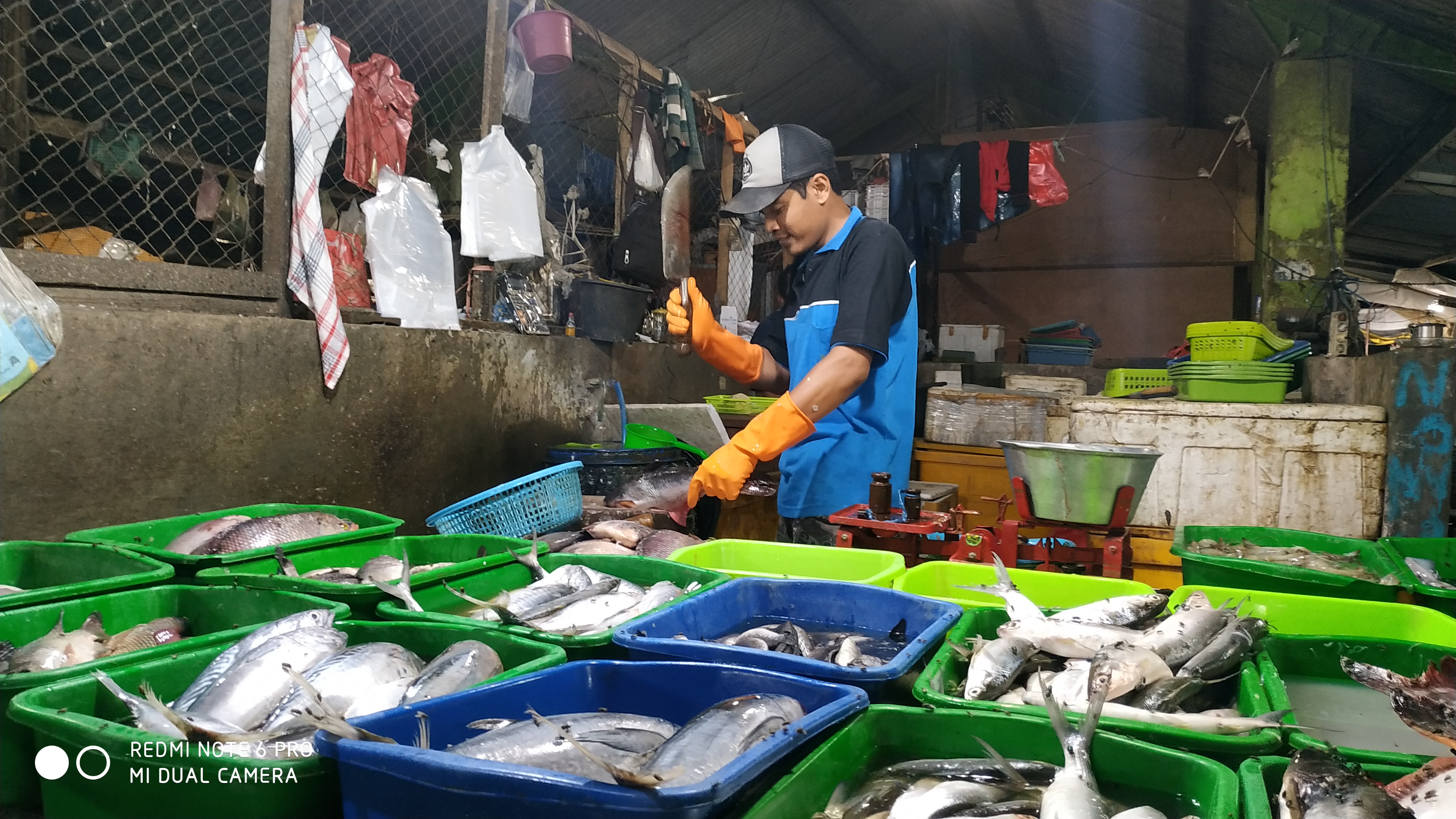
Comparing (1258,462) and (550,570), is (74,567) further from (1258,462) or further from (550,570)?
(1258,462)

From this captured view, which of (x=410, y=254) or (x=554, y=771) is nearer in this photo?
(x=554, y=771)

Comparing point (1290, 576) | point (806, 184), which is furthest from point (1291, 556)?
point (806, 184)

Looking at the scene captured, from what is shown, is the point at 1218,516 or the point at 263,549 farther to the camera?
the point at 1218,516

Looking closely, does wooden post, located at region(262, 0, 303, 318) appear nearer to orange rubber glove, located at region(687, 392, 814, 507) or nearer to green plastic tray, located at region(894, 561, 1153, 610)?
orange rubber glove, located at region(687, 392, 814, 507)

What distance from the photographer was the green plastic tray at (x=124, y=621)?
1.50m

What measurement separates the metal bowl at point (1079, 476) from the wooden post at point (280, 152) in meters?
3.42

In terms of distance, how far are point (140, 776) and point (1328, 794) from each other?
1.74m

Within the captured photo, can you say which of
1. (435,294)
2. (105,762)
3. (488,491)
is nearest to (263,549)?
(488,491)

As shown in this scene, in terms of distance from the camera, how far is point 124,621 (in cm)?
218

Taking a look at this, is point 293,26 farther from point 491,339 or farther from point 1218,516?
point 1218,516

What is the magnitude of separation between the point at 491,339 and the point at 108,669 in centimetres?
353

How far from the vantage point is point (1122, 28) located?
28.8ft

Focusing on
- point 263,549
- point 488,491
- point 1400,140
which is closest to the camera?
point 263,549

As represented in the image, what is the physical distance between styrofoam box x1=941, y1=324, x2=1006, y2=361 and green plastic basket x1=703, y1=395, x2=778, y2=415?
15.6 feet
